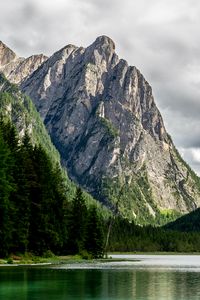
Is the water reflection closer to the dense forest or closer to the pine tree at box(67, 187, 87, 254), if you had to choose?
the dense forest

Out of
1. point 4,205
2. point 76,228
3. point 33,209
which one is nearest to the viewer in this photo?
point 4,205

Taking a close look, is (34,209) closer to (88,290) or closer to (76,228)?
(76,228)

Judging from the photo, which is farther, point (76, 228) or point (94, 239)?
point (94, 239)

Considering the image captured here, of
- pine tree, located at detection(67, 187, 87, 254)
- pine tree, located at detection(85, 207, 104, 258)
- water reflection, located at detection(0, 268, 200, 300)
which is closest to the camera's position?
water reflection, located at detection(0, 268, 200, 300)

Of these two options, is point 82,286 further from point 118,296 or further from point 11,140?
point 11,140

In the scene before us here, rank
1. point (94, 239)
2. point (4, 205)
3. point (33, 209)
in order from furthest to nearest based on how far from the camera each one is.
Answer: point (94, 239) → point (33, 209) → point (4, 205)

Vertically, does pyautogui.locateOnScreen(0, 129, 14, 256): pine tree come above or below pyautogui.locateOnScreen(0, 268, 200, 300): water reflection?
above

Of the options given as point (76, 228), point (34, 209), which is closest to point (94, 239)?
point (76, 228)

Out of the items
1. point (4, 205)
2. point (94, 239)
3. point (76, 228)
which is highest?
point (76, 228)

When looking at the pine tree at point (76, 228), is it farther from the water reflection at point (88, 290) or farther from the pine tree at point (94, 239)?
the water reflection at point (88, 290)

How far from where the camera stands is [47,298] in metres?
31.3

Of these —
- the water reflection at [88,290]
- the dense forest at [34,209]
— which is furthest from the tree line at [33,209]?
the water reflection at [88,290]

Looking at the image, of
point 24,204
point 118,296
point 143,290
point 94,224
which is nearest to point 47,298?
point 118,296

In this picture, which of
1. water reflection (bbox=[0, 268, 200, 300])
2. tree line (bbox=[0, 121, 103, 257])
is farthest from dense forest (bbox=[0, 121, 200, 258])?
water reflection (bbox=[0, 268, 200, 300])
